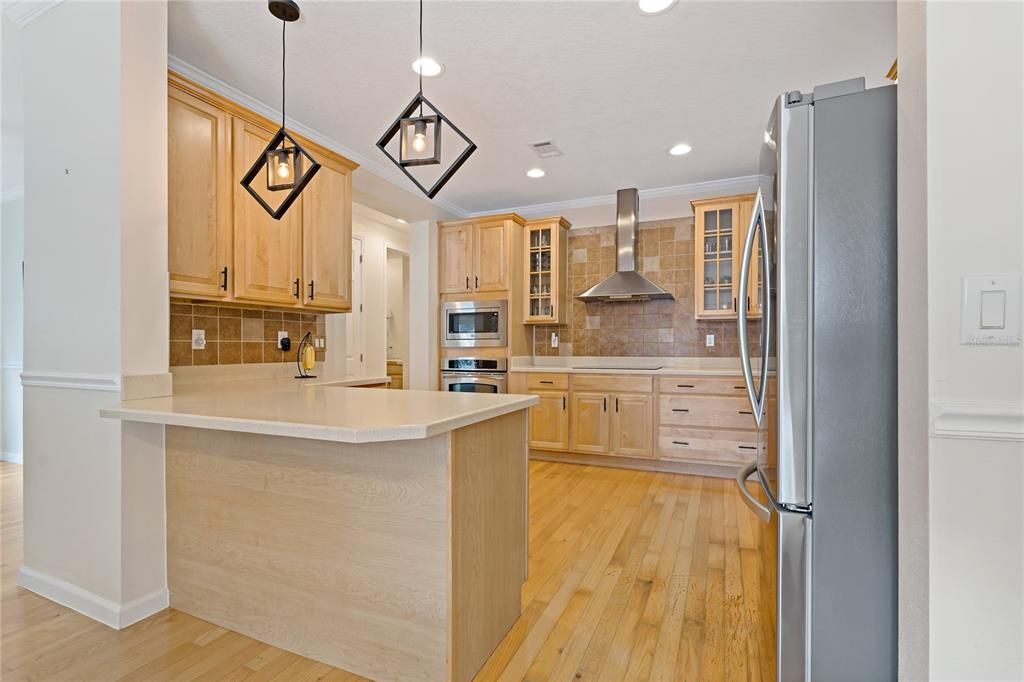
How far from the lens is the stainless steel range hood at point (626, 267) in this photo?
179 inches

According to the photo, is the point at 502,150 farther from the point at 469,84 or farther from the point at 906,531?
the point at 906,531

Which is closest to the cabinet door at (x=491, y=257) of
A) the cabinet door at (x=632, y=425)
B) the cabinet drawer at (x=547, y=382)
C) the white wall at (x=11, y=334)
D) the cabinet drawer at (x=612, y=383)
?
the cabinet drawer at (x=547, y=382)

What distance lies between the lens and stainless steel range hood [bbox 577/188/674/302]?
4547 mm

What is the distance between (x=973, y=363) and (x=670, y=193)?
3804mm

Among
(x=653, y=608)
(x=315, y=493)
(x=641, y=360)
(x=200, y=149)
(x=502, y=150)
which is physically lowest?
(x=653, y=608)

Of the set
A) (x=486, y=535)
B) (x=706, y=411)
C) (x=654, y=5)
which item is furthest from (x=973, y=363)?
(x=706, y=411)

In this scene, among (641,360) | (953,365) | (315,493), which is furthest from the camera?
(641,360)

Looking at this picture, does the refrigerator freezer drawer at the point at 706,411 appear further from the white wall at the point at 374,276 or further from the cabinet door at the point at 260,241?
the white wall at the point at 374,276

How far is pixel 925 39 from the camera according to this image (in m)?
1.02

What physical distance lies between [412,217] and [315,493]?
3.79 metres

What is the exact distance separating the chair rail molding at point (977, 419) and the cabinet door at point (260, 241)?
2900 millimetres

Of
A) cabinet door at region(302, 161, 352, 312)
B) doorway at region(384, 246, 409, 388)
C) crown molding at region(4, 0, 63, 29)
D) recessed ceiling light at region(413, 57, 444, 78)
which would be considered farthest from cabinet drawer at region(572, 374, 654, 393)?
crown molding at region(4, 0, 63, 29)

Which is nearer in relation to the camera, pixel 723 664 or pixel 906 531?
pixel 906 531

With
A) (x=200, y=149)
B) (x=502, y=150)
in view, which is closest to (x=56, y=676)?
(x=200, y=149)
